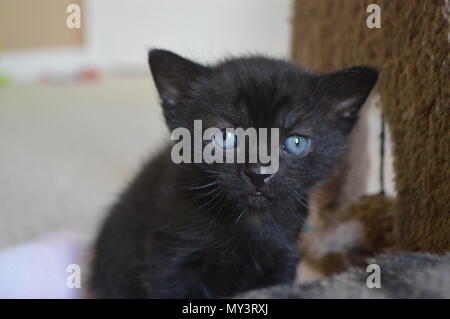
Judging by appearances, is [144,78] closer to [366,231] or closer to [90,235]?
[90,235]

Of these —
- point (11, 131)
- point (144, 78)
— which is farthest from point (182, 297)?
point (144, 78)

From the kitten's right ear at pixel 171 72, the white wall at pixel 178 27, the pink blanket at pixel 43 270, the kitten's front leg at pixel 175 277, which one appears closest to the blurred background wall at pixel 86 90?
the white wall at pixel 178 27

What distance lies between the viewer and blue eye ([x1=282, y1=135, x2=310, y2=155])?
101 centimetres

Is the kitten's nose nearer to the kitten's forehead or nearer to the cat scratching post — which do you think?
the kitten's forehead

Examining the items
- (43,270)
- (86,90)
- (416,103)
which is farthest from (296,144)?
(86,90)

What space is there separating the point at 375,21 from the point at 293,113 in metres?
0.40

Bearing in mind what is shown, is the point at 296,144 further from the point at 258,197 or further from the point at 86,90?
the point at 86,90

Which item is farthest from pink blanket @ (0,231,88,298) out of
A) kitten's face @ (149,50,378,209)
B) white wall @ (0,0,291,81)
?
white wall @ (0,0,291,81)

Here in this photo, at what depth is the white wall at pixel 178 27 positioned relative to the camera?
4.24m

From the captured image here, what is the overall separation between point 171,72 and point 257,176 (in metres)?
0.30

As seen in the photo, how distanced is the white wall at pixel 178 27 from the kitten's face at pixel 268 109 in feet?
10.4

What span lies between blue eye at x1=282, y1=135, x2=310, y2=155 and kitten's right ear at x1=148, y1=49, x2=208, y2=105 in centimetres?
22

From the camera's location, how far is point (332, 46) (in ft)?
5.36

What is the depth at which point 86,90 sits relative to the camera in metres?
3.37
